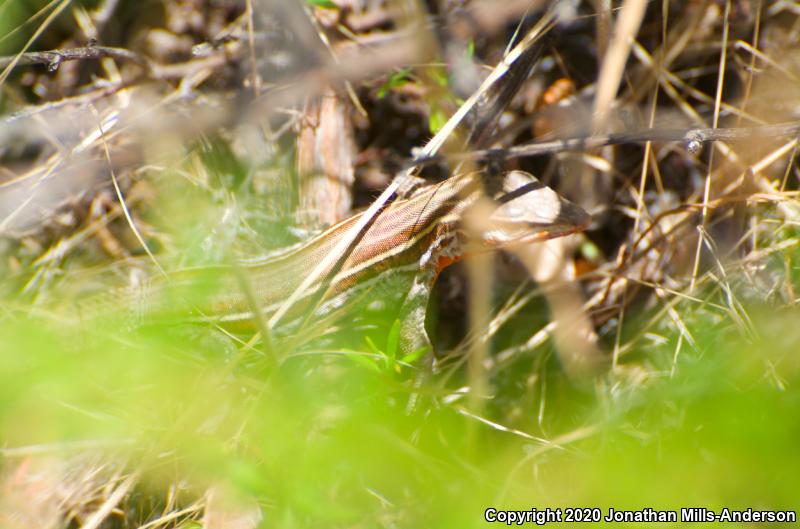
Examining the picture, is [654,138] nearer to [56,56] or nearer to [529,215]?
[529,215]

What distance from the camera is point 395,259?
3.31m

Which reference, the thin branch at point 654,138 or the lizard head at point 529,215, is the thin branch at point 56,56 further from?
the lizard head at point 529,215

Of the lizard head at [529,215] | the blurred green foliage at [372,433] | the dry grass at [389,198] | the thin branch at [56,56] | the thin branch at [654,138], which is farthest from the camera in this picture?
the thin branch at [56,56]

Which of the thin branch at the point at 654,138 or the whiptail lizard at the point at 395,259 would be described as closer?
the thin branch at the point at 654,138

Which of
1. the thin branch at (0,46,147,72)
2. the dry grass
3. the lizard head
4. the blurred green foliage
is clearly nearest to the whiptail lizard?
the lizard head

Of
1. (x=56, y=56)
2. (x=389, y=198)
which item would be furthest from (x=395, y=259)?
(x=56, y=56)

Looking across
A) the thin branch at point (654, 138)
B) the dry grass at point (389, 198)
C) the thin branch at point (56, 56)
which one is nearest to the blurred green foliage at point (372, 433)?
the dry grass at point (389, 198)

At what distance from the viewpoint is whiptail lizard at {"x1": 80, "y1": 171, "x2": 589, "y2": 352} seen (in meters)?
3.07

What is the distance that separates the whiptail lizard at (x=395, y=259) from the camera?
3.07m

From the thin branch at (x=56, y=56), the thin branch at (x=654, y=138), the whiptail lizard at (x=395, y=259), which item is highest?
the thin branch at (x=56, y=56)

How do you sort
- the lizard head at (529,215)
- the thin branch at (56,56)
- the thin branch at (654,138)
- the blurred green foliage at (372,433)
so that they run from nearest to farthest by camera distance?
the blurred green foliage at (372,433) < the thin branch at (654,138) < the lizard head at (529,215) < the thin branch at (56,56)

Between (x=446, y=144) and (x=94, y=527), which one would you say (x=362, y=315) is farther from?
(x=94, y=527)

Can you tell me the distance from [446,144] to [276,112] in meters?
1.37

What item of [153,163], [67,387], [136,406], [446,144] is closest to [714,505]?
[67,387]
